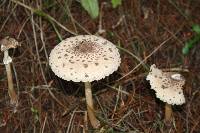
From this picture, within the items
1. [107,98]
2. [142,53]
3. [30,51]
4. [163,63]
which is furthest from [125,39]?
[30,51]

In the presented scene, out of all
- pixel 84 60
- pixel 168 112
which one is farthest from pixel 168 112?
pixel 84 60

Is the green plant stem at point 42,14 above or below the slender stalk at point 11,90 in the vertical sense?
above

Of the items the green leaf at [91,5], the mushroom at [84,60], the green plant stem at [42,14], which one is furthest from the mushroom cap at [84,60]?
the green plant stem at [42,14]

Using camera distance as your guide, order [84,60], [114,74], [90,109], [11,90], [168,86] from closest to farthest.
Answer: [84,60] → [168,86] → [90,109] → [11,90] → [114,74]

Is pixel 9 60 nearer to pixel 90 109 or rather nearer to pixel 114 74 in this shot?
pixel 90 109

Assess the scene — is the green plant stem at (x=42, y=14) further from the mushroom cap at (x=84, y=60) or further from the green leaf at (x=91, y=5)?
the mushroom cap at (x=84, y=60)

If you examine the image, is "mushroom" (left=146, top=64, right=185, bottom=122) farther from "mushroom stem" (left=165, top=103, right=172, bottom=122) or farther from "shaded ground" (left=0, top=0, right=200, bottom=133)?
"shaded ground" (left=0, top=0, right=200, bottom=133)

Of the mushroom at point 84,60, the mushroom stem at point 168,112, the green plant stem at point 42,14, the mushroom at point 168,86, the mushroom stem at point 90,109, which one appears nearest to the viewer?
the mushroom at point 84,60
